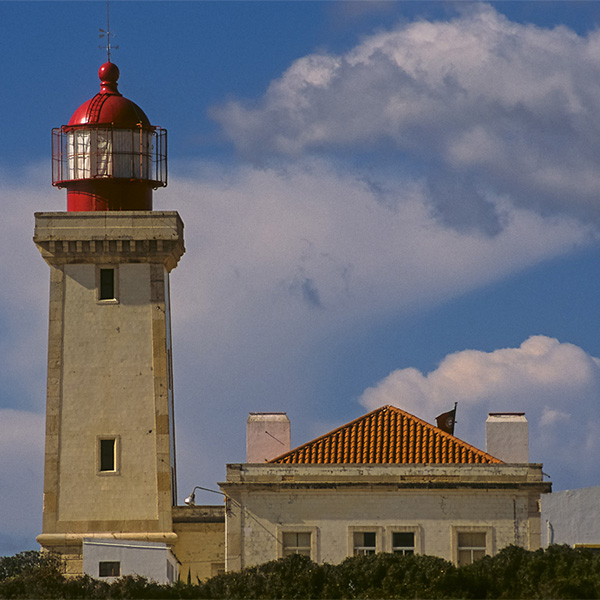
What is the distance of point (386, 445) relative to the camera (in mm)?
52156

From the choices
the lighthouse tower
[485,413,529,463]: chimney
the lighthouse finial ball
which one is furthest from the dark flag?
the lighthouse finial ball

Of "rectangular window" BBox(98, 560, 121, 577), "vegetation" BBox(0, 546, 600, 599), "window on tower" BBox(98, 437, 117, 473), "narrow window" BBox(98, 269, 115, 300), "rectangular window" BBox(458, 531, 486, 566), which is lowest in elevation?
"vegetation" BBox(0, 546, 600, 599)

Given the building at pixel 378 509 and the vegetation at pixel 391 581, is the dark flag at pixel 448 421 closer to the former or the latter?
the building at pixel 378 509

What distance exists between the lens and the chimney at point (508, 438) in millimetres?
52938

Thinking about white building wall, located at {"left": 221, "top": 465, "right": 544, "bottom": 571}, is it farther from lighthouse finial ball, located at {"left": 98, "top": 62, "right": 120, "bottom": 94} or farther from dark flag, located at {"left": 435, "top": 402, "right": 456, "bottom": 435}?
lighthouse finial ball, located at {"left": 98, "top": 62, "right": 120, "bottom": 94}

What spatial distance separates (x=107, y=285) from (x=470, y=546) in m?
11.9

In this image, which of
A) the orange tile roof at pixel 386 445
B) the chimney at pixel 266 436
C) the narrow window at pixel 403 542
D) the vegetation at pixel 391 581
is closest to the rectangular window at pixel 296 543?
the orange tile roof at pixel 386 445

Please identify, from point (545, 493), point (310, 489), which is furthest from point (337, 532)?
point (545, 493)

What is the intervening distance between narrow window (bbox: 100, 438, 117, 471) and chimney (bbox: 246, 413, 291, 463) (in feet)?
11.4

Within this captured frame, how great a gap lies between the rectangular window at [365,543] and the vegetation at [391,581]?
3.67 m

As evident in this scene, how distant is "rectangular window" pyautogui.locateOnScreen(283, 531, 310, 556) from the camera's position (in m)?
50.3

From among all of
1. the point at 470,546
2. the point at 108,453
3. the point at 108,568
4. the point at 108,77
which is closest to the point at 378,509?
the point at 470,546

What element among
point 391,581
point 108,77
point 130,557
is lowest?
point 391,581

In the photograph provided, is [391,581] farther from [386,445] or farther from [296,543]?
[386,445]
